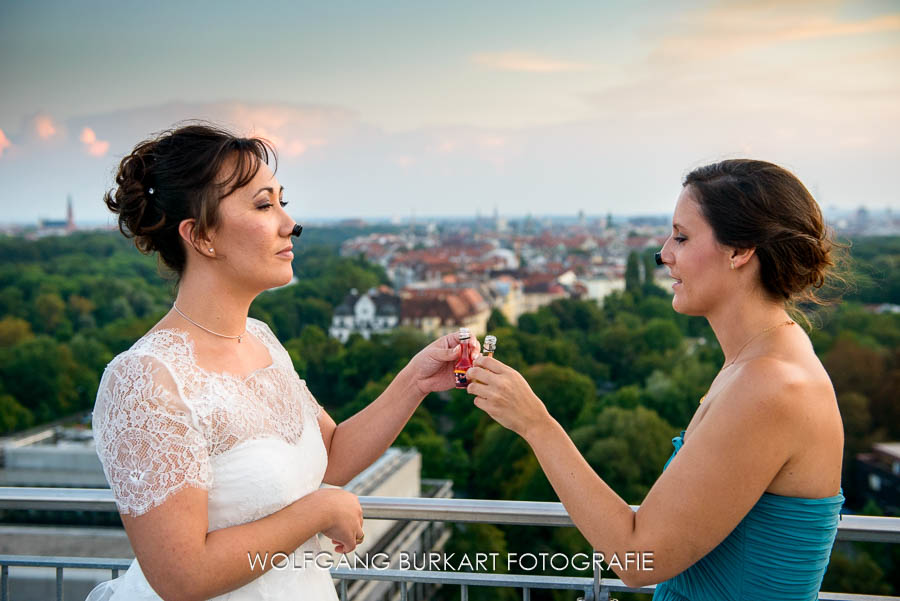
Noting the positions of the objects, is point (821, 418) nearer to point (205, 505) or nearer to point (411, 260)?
point (205, 505)

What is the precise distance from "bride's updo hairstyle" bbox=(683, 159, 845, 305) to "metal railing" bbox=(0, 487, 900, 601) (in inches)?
26.1

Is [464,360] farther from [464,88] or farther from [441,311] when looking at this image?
[464,88]

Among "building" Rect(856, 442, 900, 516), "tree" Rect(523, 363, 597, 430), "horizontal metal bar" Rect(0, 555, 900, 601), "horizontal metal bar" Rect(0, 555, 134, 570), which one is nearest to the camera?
"horizontal metal bar" Rect(0, 555, 900, 601)

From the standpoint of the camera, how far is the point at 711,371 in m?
29.8

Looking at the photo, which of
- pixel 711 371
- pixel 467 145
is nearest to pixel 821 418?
pixel 711 371

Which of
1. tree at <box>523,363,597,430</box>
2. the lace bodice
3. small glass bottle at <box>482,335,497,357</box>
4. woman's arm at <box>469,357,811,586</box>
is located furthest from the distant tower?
woman's arm at <box>469,357,811,586</box>

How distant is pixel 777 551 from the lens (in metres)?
1.45

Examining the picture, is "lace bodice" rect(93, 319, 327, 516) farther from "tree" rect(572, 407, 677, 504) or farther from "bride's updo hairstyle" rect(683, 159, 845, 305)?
"tree" rect(572, 407, 677, 504)

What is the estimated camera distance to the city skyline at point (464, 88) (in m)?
43.9

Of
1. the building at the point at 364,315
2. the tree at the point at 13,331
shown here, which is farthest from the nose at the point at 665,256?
the building at the point at 364,315

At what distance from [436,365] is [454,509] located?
14.8 inches

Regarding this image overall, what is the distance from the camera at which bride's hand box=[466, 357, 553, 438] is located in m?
1.51

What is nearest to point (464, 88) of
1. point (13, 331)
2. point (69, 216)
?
point (69, 216)

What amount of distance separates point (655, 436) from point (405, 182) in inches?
2183
